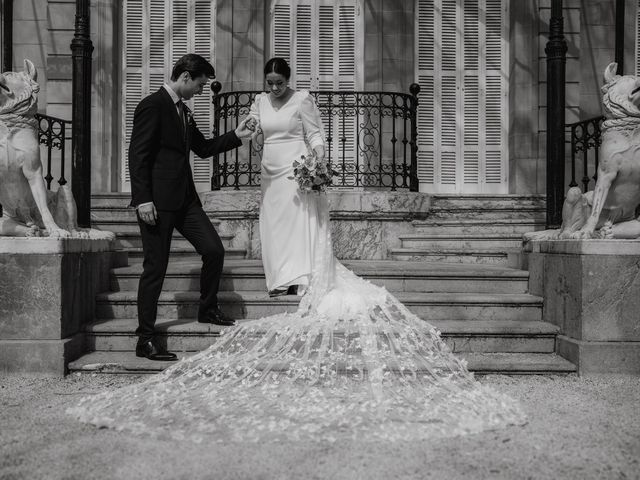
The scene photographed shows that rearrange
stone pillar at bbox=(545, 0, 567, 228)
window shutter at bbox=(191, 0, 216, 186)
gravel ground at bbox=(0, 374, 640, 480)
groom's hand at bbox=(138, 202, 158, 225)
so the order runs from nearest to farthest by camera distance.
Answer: gravel ground at bbox=(0, 374, 640, 480) < groom's hand at bbox=(138, 202, 158, 225) < stone pillar at bbox=(545, 0, 567, 228) < window shutter at bbox=(191, 0, 216, 186)

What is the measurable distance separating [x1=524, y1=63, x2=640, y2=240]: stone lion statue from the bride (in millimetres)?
1640

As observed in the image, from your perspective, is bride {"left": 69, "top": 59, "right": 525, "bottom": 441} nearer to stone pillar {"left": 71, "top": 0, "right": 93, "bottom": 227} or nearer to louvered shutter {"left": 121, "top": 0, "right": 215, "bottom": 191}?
stone pillar {"left": 71, "top": 0, "right": 93, "bottom": 227}

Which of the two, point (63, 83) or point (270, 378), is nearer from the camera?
point (270, 378)

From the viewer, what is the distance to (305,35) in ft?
36.3

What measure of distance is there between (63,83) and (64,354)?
22.2ft

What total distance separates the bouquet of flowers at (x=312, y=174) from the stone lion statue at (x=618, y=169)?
205 centimetres

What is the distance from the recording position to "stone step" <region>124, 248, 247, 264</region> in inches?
299

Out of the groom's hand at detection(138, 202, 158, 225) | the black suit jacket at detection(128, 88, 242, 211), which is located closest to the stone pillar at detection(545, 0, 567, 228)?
the black suit jacket at detection(128, 88, 242, 211)

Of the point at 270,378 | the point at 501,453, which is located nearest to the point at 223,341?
the point at 270,378

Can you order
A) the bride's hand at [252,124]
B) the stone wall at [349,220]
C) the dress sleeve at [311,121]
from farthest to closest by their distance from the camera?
the stone wall at [349,220], the dress sleeve at [311,121], the bride's hand at [252,124]

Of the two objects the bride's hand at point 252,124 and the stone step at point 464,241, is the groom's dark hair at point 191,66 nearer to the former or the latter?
the bride's hand at point 252,124

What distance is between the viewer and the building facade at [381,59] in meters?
10.7

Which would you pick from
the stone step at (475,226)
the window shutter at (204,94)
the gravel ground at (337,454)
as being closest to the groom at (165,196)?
the gravel ground at (337,454)

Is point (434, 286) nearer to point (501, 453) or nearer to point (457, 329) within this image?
point (457, 329)
